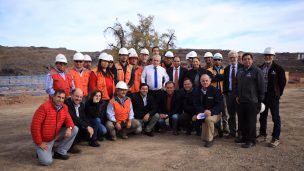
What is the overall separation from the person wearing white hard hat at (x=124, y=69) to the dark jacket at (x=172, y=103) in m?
0.81

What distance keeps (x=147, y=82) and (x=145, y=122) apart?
1.01 meters

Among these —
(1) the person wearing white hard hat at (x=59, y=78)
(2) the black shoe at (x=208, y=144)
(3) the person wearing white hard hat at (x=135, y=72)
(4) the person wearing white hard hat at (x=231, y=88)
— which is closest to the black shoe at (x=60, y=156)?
(1) the person wearing white hard hat at (x=59, y=78)

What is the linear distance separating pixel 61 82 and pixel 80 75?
60 cm

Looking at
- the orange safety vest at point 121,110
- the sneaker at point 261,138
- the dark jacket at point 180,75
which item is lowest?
the sneaker at point 261,138

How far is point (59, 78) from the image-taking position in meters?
6.11

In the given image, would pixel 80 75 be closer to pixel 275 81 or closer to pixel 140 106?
pixel 140 106

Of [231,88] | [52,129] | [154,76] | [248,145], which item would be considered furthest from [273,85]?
[52,129]

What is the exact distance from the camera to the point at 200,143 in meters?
6.33

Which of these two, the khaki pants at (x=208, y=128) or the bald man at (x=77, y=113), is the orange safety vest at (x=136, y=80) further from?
the khaki pants at (x=208, y=128)

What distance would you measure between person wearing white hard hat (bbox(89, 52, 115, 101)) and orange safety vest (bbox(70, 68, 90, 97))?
105 millimetres

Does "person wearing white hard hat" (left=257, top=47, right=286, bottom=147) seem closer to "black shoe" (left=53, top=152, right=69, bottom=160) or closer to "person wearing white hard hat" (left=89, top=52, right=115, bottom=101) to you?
"person wearing white hard hat" (left=89, top=52, right=115, bottom=101)

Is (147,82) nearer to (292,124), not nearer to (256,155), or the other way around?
(256,155)

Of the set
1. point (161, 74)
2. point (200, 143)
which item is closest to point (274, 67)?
point (200, 143)

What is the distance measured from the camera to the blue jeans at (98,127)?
6.28 meters
